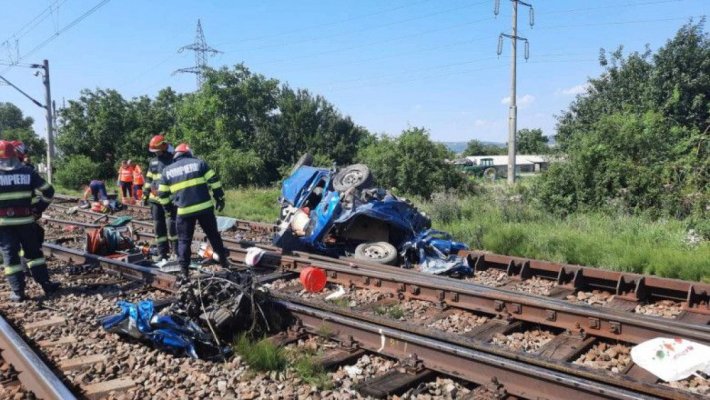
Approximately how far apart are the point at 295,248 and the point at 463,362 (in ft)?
17.0

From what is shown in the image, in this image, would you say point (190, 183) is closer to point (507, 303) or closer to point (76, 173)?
point (507, 303)

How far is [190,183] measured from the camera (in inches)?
298

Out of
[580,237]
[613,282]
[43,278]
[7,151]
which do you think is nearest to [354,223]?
→ [580,237]

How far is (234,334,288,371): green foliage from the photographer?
4.46 meters

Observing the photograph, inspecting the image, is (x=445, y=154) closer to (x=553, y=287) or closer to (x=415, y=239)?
(x=415, y=239)

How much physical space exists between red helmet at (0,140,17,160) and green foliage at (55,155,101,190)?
30494 millimetres

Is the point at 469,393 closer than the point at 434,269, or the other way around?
the point at 469,393

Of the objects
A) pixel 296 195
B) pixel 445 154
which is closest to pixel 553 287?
pixel 296 195

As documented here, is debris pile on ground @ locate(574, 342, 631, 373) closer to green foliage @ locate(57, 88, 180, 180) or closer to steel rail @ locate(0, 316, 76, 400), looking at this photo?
steel rail @ locate(0, 316, 76, 400)

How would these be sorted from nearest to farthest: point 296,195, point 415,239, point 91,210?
1. point 415,239
2. point 296,195
3. point 91,210

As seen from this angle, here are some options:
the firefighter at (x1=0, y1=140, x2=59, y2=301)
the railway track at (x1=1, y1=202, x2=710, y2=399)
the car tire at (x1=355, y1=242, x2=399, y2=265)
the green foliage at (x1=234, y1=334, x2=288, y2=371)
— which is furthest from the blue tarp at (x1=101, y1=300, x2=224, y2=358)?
the car tire at (x1=355, y1=242, x2=399, y2=265)

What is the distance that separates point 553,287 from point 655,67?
67.7 feet

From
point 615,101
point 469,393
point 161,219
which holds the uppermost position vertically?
point 615,101

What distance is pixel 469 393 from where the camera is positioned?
12.9ft
